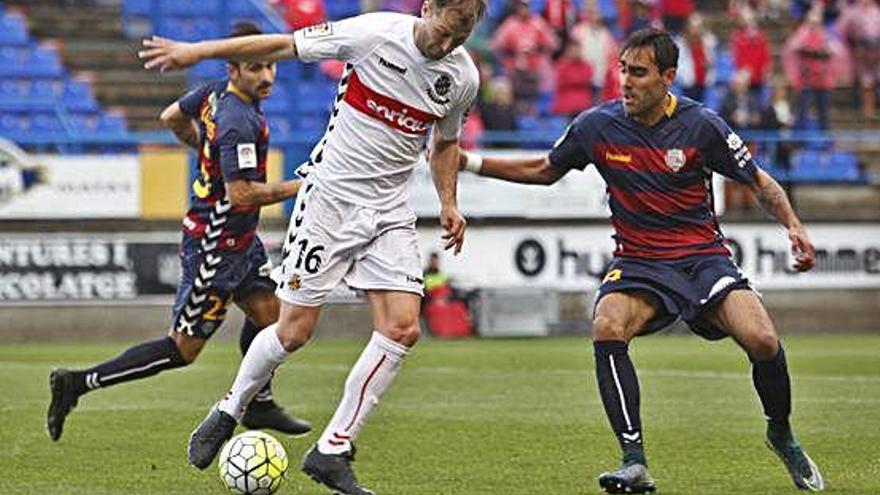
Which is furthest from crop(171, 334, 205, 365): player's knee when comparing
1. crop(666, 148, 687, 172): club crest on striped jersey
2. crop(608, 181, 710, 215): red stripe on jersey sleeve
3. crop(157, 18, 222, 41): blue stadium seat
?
crop(157, 18, 222, 41): blue stadium seat

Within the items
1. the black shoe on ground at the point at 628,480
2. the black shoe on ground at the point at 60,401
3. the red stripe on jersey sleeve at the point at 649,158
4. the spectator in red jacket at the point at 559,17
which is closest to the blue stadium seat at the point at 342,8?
the spectator in red jacket at the point at 559,17

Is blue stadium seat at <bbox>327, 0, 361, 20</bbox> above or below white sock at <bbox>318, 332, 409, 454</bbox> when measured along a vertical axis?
above

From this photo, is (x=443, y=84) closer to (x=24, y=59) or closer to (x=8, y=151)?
(x=8, y=151)

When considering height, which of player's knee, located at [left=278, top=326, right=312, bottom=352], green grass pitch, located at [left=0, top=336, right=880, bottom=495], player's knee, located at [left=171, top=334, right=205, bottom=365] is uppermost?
player's knee, located at [left=278, top=326, right=312, bottom=352]

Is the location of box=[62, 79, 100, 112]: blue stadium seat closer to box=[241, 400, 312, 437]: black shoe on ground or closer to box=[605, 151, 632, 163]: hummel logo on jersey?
box=[241, 400, 312, 437]: black shoe on ground

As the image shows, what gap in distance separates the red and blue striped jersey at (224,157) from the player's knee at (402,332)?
6.79 ft

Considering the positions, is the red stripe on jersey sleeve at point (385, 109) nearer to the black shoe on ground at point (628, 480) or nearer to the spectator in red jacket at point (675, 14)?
the black shoe on ground at point (628, 480)

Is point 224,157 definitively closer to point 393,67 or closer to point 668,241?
point 393,67

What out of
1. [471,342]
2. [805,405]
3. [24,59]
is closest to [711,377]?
[805,405]

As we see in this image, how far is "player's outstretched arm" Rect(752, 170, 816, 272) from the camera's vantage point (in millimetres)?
8797

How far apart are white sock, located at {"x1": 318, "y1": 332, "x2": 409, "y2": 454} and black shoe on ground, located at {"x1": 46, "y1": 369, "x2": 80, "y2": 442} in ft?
8.33

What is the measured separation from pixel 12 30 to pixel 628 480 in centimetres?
1820

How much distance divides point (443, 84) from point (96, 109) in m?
16.2

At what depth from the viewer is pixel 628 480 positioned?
27.6ft
